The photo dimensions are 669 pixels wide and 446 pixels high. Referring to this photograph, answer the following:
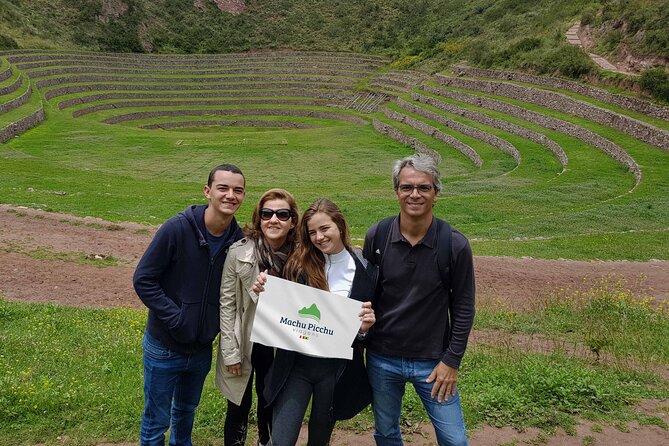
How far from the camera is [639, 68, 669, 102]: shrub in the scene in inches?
1182

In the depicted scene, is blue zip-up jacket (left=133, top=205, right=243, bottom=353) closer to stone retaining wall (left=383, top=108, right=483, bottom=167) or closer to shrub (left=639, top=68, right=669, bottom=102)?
stone retaining wall (left=383, top=108, right=483, bottom=167)

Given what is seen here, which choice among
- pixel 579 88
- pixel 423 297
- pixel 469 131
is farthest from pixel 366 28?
pixel 423 297

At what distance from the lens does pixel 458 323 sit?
12.4ft

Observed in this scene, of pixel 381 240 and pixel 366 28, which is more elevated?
pixel 366 28

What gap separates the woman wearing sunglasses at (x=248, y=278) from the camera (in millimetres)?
4094

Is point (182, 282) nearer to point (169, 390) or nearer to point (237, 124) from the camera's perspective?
point (169, 390)

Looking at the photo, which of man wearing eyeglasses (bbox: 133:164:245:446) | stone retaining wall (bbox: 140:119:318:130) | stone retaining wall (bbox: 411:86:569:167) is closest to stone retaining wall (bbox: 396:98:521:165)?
stone retaining wall (bbox: 411:86:569:167)

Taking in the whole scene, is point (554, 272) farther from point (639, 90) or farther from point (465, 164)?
point (639, 90)

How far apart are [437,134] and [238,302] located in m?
34.7

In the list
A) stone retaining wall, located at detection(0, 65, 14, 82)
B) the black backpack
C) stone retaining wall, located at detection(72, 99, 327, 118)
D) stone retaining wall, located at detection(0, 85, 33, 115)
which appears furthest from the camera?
stone retaining wall, located at detection(72, 99, 327, 118)

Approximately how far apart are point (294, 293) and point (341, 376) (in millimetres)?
792

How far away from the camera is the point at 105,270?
42.5 feet

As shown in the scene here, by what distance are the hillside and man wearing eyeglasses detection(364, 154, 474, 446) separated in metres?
36.5

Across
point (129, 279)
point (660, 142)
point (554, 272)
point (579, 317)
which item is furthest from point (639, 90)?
point (129, 279)
